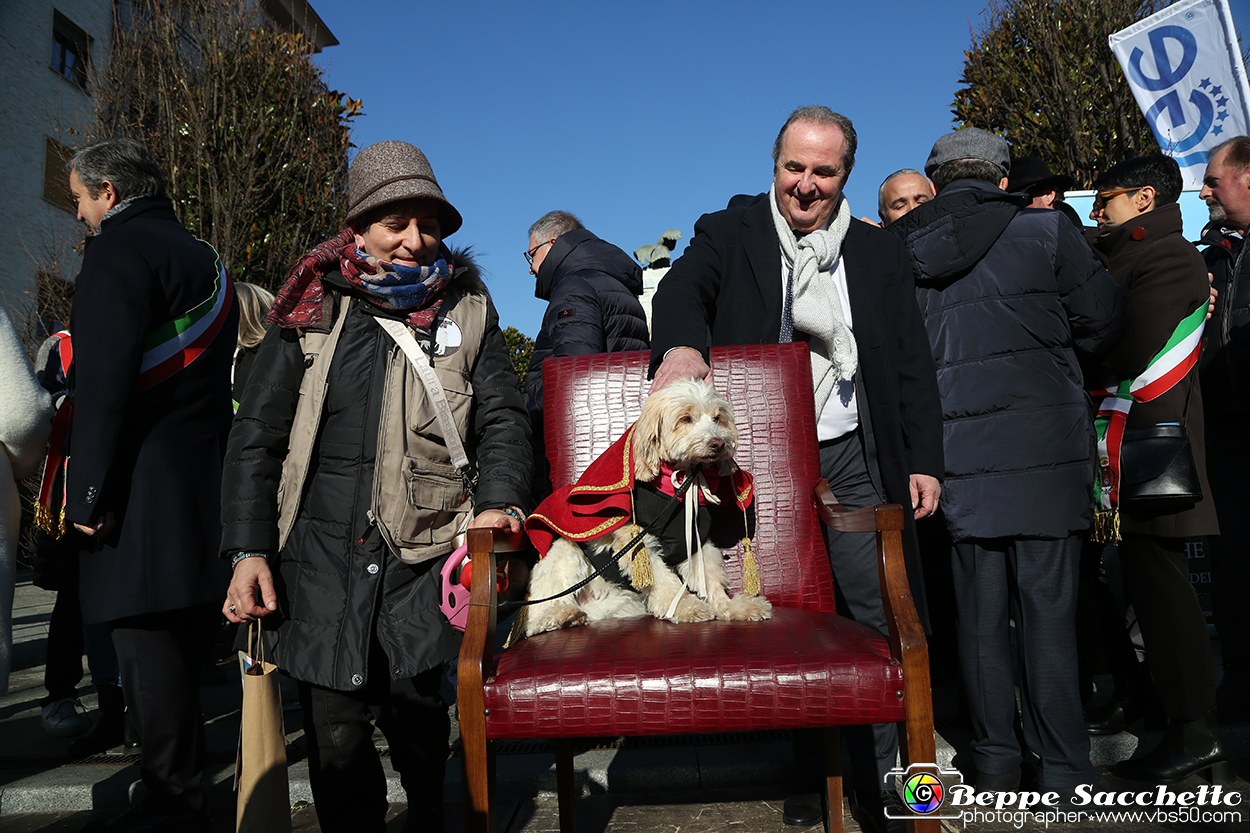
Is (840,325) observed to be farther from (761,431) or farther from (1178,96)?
(1178,96)

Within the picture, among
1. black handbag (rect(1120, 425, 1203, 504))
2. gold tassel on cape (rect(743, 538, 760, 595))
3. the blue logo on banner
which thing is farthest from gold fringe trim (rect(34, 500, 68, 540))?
the blue logo on banner

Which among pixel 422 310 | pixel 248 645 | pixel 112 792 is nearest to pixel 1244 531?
pixel 422 310

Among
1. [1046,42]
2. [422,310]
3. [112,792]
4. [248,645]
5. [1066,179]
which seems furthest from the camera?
[1046,42]

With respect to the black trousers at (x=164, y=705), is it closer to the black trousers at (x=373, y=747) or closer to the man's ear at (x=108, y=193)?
the black trousers at (x=373, y=747)

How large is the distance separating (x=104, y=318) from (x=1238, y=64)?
7712 millimetres

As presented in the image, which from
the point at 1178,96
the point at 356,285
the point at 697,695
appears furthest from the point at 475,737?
the point at 1178,96

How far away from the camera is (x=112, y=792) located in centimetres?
337

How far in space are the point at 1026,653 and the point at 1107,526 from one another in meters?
0.61

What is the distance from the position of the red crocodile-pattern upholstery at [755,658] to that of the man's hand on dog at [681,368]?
0.32m

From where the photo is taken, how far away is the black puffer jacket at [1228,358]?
3.50 m

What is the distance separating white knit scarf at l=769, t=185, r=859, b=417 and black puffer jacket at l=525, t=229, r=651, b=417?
141 centimetres

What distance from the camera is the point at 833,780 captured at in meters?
2.54

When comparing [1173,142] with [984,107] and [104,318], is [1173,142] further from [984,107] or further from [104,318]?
[104,318]

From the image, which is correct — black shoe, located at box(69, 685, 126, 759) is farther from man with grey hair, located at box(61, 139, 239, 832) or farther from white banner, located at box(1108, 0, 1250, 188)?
white banner, located at box(1108, 0, 1250, 188)
